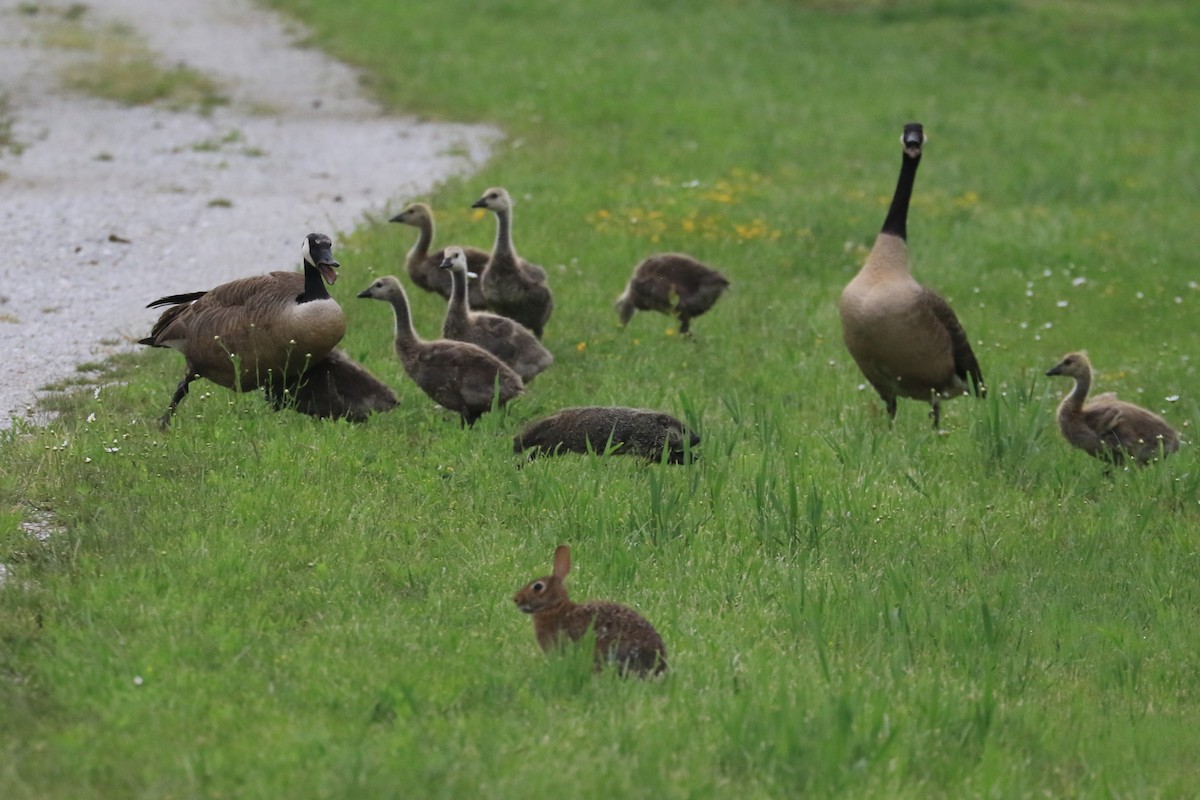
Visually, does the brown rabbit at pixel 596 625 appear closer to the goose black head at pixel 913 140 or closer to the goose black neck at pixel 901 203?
the goose black neck at pixel 901 203

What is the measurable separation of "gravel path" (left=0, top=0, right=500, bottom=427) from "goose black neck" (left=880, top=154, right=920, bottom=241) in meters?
5.51

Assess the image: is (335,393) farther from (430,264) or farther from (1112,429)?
(1112,429)

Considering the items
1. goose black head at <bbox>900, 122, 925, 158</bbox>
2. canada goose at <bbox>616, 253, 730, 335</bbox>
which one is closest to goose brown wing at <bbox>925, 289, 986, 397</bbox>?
goose black head at <bbox>900, 122, 925, 158</bbox>

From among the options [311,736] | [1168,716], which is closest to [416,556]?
[311,736]

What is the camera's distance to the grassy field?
5.27 meters

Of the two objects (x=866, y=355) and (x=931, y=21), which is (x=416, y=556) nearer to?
(x=866, y=355)

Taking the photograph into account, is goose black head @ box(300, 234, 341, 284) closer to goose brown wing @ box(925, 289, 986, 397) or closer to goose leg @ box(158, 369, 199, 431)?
goose leg @ box(158, 369, 199, 431)

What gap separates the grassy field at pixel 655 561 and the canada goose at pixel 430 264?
267 mm

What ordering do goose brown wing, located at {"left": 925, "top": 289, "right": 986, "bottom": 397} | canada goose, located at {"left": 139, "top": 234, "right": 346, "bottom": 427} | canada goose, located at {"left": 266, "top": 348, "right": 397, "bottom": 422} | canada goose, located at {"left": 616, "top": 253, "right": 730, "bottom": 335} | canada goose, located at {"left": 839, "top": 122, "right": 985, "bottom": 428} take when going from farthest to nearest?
canada goose, located at {"left": 616, "top": 253, "right": 730, "bottom": 335}, goose brown wing, located at {"left": 925, "top": 289, "right": 986, "bottom": 397}, canada goose, located at {"left": 839, "top": 122, "right": 985, "bottom": 428}, canada goose, located at {"left": 266, "top": 348, "right": 397, "bottom": 422}, canada goose, located at {"left": 139, "top": 234, "right": 346, "bottom": 427}

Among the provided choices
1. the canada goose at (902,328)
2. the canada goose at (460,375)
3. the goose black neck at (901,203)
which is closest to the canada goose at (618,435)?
the canada goose at (460,375)

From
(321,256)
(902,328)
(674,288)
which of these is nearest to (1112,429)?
(902,328)

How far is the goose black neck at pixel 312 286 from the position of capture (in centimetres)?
882

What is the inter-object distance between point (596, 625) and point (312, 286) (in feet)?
12.2

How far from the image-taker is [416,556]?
23.6ft
